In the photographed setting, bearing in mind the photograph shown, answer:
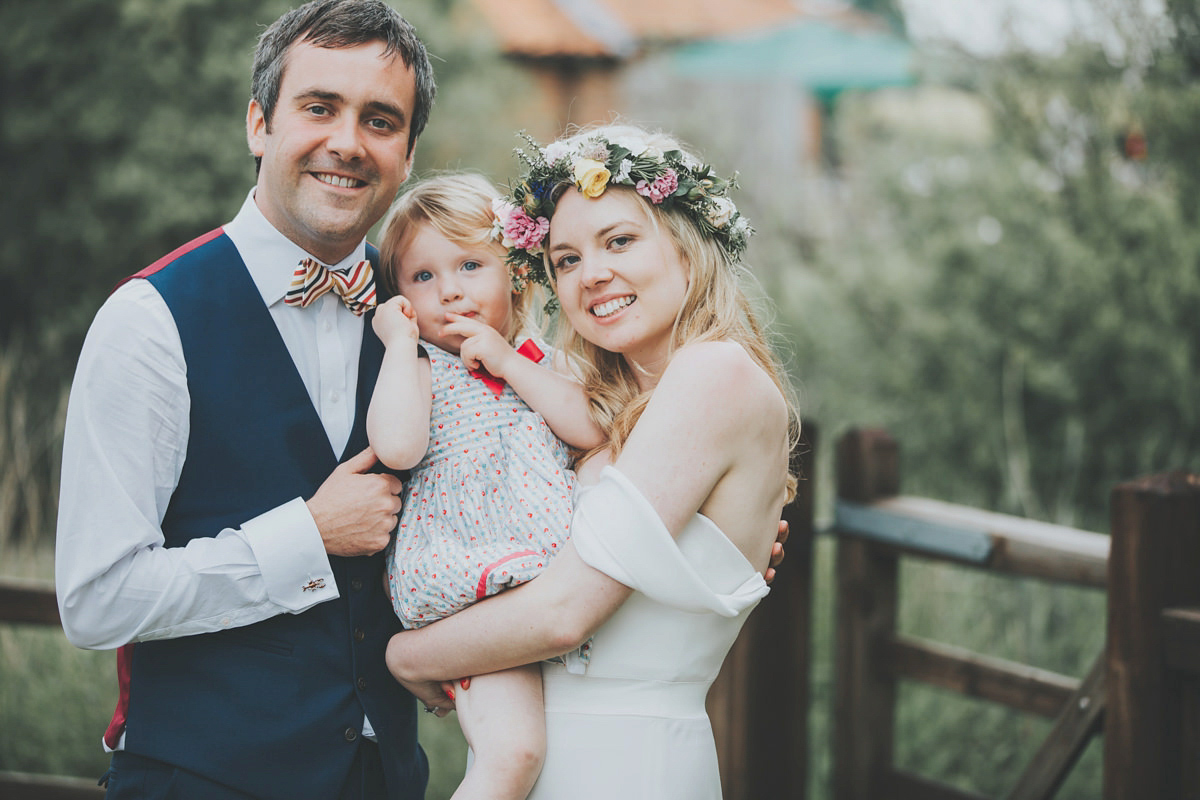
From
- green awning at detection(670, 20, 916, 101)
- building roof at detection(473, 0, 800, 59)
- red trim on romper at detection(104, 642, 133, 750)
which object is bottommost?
red trim on romper at detection(104, 642, 133, 750)

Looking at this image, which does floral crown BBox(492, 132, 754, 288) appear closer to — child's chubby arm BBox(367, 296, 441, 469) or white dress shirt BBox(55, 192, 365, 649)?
child's chubby arm BBox(367, 296, 441, 469)

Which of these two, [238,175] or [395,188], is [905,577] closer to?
[395,188]

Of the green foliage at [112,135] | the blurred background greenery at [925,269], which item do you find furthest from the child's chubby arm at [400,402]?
the green foliage at [112,135]

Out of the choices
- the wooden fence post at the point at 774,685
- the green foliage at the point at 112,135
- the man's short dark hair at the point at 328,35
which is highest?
the green foliage at the point at 112,135

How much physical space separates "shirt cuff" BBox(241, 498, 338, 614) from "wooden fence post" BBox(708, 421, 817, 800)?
5.91ft

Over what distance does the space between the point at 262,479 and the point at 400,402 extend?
0.31 m

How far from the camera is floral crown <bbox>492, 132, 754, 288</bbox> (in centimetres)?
213

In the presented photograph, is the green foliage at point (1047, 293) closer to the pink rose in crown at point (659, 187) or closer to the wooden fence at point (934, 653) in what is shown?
the wooden fence at point (934, 653)

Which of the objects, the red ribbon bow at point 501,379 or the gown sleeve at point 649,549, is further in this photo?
the red ribbon bow at point 501,379

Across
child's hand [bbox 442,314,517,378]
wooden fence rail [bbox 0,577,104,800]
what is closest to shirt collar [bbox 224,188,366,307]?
child's hand [bbox 442,314,517,378]

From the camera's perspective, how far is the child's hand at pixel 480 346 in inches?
91.0

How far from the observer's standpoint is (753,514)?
6.70 feet

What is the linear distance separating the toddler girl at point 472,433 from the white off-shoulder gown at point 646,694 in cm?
5

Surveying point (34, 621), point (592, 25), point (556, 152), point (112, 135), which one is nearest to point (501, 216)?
point (556, 152)
